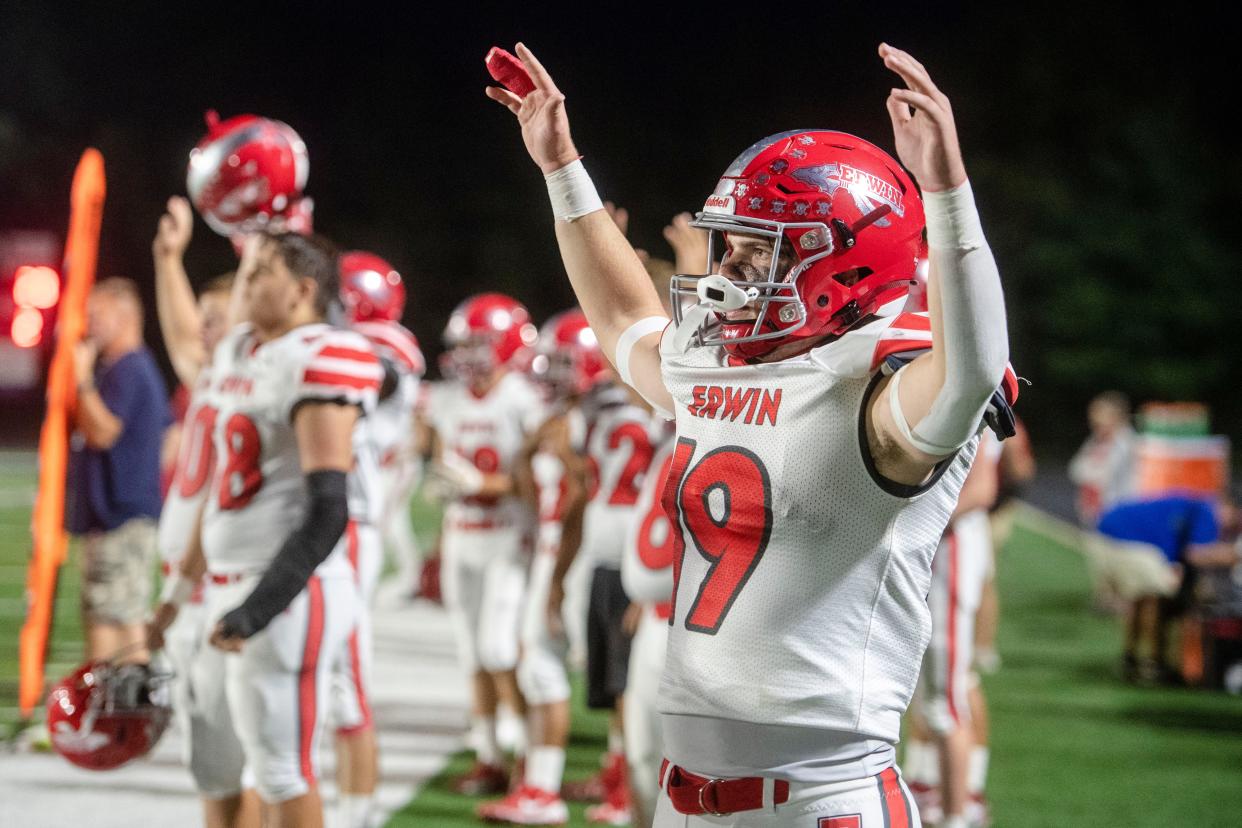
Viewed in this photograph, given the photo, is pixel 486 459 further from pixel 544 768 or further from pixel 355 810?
pixel 355 810

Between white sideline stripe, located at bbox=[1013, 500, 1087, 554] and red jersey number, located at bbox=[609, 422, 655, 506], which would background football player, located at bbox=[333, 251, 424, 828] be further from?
white sideline stripe, located at bbox=[1013, 500, 1087, 554]

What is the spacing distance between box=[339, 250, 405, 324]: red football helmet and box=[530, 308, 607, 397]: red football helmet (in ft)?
2.44

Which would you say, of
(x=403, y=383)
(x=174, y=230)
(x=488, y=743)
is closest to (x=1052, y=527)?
(x=488, y=743)

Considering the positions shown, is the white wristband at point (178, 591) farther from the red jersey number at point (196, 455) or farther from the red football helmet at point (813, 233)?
the red football helmet at point (813, 233)

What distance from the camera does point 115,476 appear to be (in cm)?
666

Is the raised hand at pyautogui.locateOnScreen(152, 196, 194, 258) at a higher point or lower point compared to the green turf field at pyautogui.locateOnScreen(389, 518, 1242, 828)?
higher

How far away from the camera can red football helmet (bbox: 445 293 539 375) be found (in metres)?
7.03

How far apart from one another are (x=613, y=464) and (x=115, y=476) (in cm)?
→ 261

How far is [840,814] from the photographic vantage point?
7.29 ft

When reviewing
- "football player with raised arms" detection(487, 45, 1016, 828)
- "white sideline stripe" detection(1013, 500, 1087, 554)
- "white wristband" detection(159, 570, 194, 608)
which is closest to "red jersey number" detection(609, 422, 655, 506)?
"white wristband" detection(159, 570, 194, 608)

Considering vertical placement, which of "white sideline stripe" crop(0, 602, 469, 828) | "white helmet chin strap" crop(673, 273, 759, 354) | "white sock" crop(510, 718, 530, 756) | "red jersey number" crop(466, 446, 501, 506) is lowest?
"white sideline stripe" crop(0, 602, 469, 828)

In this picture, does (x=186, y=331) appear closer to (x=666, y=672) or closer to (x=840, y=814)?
(x=666, y=672)

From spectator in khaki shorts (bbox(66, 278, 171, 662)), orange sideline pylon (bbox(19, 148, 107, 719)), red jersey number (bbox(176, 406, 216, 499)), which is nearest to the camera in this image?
red jersey number (bbox(176, 406, 216, 499))

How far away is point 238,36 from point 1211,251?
29.2 m
